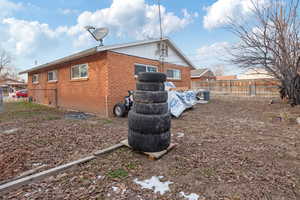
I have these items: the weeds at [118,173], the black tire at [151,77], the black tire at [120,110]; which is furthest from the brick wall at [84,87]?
the weeds at [118,173]

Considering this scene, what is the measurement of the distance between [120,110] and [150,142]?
4.27 metres

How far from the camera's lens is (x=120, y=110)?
270 inches

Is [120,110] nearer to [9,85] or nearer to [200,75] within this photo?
[200,75]

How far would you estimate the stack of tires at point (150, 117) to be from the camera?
2.84m

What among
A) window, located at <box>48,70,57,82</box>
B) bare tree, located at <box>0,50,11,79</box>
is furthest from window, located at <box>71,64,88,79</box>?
bare tree, located at <box>0,50,11,79</box>

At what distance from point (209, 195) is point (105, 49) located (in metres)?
6.61

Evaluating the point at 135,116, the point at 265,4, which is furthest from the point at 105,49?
the point at 265,4

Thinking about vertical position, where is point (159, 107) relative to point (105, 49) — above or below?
below

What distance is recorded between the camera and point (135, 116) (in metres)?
2.95

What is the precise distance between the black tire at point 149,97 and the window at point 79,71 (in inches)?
243

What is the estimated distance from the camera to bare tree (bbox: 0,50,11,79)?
3903 centimetres

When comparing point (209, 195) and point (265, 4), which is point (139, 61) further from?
point (209, 195)

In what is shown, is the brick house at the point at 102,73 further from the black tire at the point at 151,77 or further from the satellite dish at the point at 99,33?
the black tire at the point at 151,77

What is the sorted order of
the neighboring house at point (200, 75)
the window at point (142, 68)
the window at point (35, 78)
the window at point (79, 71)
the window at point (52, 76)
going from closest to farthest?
the window at point (79, 71) → the window at point (142, 68) → the window at point (52, 76) → the window at point (35, 78) → the neighboring house at point (200, 75)
